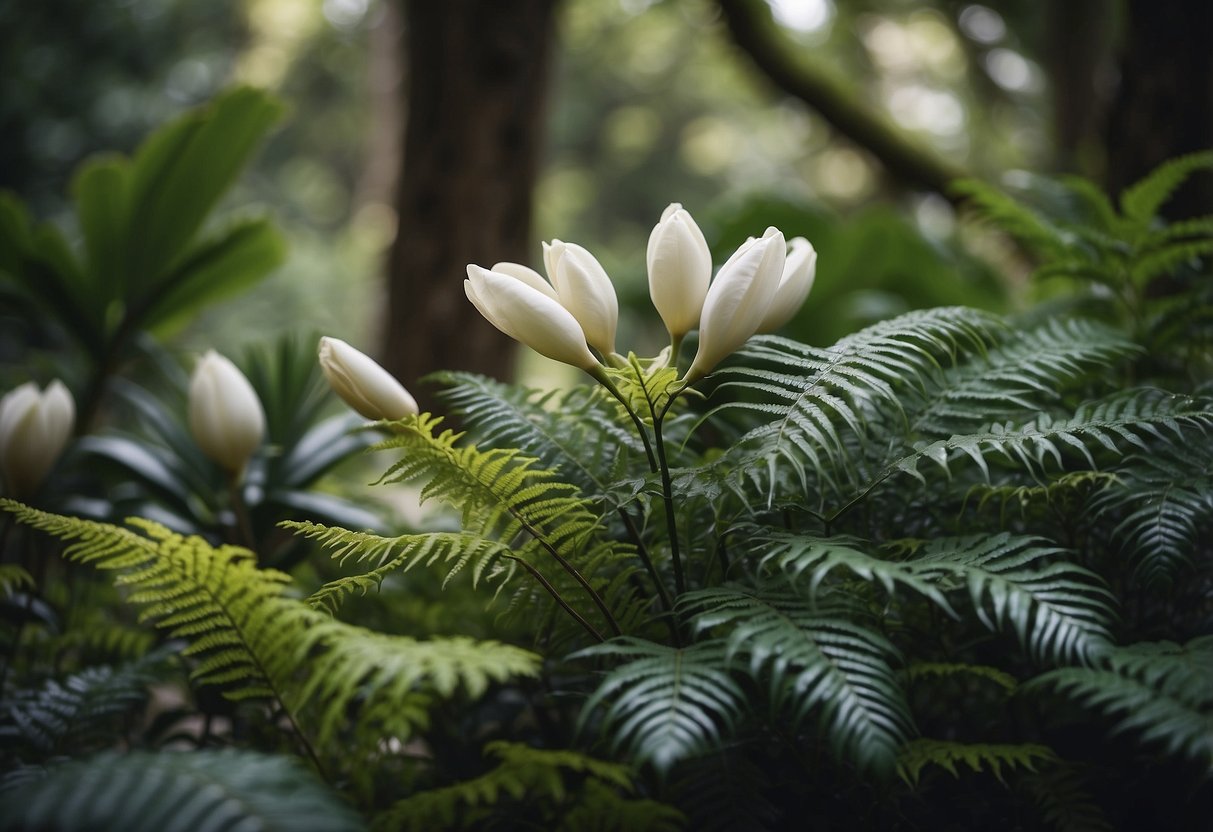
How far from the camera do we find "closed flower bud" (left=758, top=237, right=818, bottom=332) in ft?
2.74

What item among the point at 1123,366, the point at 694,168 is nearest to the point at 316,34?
the point at 694,168

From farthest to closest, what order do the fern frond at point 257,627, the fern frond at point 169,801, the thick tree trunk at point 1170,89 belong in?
the thick tree trunk at point 1170,89
the fern frond at point 257,627
the fern frond at point 169,801

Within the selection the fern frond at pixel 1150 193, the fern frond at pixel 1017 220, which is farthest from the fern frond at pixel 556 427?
the fern frond at pixel 1150 193

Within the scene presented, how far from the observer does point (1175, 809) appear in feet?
2.62

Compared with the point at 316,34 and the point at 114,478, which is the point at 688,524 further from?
the point at 316,34

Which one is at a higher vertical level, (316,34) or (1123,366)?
(316,34)

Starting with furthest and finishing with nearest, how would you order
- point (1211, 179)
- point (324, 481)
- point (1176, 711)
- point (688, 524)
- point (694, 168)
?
point (694, 168) → point (1211, 179) → point (324, 481) → point (688, 524) → point (1176, 711)

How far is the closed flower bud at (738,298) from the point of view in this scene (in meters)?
0.72

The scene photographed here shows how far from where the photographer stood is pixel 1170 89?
1.64 m

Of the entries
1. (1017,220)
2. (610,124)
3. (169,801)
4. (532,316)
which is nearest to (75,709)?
(169,801)

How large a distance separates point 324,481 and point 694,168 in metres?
12.7

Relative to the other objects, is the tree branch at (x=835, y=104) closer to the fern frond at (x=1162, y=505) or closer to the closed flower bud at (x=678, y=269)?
the fern frond at (x=1162, y=505)

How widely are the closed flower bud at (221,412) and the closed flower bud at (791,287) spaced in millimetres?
676

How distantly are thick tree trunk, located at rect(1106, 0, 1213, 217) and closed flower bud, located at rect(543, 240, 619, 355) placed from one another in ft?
4.84
